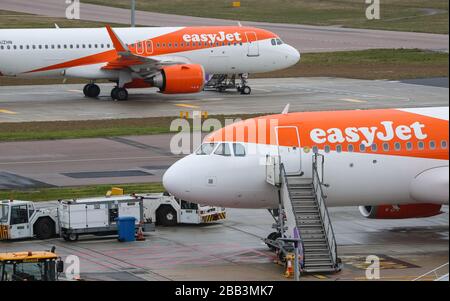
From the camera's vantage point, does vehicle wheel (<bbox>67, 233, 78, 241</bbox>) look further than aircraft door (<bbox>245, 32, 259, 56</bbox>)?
No

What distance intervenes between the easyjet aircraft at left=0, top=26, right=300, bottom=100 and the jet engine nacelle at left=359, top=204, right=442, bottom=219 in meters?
36.5

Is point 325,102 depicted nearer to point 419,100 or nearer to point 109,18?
Answer: point 419,100

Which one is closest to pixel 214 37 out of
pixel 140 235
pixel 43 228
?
pixel 140 235

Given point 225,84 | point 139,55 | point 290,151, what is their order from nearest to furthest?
point 290,151, point 139,55, point 225,84

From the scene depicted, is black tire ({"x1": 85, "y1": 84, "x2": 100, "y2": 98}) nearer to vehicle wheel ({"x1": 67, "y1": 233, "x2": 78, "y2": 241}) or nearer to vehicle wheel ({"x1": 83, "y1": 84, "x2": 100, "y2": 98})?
vehicle wheel ({"x1": 83, "y1": 84, "x2": 100, "y2": 98})

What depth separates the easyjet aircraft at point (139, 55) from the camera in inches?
3157

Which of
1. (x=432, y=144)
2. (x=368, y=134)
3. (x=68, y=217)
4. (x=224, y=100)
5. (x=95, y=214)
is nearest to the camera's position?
(x=368, y=134)

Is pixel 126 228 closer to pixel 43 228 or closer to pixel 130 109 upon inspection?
pixel 43 228

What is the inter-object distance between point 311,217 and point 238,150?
3.40 metres

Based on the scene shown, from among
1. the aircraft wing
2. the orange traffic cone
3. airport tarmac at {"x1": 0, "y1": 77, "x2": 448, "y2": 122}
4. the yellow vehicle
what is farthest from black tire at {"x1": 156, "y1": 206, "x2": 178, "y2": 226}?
the aircraft wing

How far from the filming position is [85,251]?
42.4 meters

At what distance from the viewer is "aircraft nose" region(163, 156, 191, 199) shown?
40.9 metres

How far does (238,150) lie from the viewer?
41.0 metres
